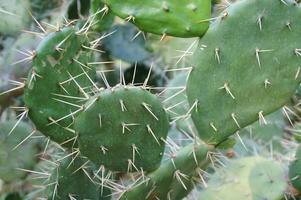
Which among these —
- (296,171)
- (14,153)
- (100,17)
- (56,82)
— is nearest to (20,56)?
(14,153)

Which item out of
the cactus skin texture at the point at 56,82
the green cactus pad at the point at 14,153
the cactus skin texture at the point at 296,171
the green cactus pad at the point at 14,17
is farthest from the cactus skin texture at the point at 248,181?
the green cactus pad at the point at 14,17

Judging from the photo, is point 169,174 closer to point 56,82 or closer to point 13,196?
point 56,82

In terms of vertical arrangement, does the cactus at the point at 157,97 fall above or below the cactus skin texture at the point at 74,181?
above

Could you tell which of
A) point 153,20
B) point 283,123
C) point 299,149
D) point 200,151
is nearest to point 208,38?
point 153,20

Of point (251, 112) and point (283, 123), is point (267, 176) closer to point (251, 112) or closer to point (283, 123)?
point (251, 112)

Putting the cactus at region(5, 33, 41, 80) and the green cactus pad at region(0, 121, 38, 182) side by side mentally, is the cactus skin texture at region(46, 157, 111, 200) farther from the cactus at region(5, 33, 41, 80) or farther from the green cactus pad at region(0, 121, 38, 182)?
the cactus at region(5, 33, 41, 80)

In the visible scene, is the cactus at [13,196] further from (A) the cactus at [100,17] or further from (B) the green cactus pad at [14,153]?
(A) the cactus at [100,17]

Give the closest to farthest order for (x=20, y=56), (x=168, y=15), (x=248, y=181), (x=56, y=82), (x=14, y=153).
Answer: (x=168, y=15)
(x=56, y=82)
(x=248, y=181)
(x=14, y=153)
(x=20, y=56)
